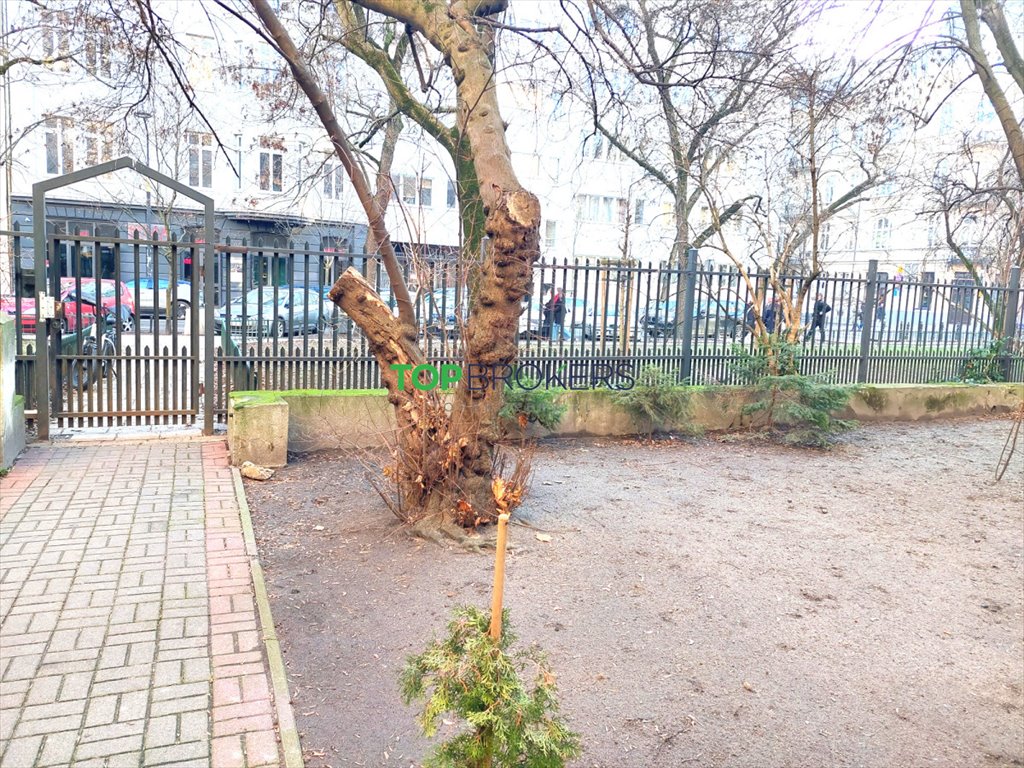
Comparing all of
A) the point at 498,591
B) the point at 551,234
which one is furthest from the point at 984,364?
the point at 551,234

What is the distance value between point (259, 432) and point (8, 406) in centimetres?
226

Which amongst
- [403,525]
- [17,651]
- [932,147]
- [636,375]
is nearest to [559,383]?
[636,375]

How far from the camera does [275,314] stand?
27.7 ft

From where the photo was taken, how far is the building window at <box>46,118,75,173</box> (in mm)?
22422

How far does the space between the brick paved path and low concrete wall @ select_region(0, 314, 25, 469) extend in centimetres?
41

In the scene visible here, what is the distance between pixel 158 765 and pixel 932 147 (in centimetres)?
2672

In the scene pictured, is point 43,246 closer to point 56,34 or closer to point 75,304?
point 75,304

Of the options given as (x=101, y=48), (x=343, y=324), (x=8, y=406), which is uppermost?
(x=101, y=48)

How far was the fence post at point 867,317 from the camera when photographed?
1151 centimetres

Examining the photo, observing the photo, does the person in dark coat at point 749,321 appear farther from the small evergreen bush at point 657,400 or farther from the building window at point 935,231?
the building window at point 935,231

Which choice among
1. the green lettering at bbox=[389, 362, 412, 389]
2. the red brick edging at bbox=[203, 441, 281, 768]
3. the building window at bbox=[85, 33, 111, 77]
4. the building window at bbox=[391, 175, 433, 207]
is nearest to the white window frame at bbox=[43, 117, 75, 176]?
the building window at bbox=[391, 175, 433, 207]

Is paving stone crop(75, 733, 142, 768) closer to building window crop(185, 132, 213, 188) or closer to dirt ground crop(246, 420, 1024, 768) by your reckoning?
dirt ground crop(246, 420, 1024, 768)

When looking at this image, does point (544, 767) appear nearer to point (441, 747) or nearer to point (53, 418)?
point (441, 747)

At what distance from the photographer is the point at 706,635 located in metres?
4.00
